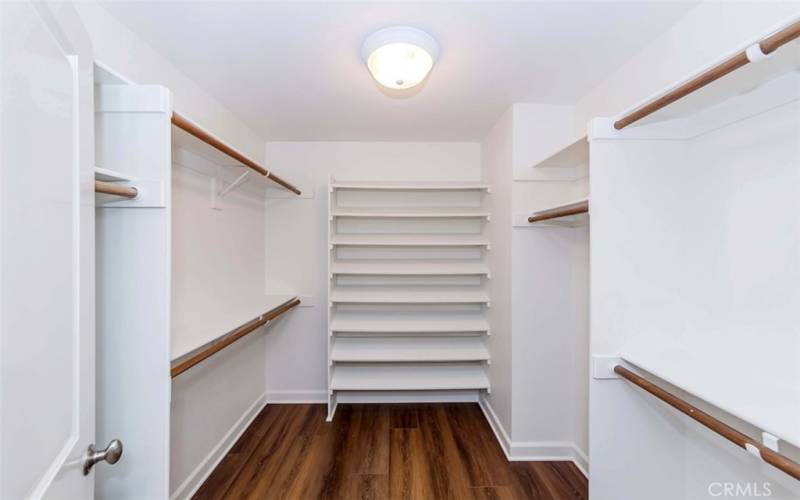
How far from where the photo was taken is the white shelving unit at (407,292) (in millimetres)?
2527

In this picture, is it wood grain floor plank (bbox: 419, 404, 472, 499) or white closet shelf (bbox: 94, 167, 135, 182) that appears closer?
white closet shelf (bbox: 94, 167, 135, 182)

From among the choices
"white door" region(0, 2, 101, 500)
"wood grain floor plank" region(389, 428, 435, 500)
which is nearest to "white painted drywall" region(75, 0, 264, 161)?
"white door" region(0, 2, 101, 500)

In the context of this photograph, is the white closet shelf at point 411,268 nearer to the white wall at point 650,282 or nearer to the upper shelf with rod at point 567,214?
the upper shelf with rod at point 567,214

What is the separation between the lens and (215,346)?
1.53 metres

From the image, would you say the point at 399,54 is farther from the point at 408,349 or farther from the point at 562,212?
the point at 408,349

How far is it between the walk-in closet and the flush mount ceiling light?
0.01m

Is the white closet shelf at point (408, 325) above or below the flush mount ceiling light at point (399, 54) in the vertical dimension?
below

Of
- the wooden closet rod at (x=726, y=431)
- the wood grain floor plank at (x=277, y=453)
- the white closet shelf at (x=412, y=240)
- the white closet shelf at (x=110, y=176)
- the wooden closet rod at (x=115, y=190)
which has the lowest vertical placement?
the wood grain floor plank at (x=277, y=453)

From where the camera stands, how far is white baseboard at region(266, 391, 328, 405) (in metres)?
2.85

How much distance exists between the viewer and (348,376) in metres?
2.64

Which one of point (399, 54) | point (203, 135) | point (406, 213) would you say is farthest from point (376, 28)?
point (406, 213)

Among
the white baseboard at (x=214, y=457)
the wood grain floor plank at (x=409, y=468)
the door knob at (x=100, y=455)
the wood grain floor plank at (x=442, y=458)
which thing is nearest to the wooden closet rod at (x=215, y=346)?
the door knob at (x=100, y=455)

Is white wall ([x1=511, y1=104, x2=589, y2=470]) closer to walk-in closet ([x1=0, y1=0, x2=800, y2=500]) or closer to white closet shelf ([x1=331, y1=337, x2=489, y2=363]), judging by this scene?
walk-in closet ([x1=0, y1=0, x2=800, y2=500])

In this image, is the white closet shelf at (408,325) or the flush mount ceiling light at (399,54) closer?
the flush mount ceiling light at (399,54)
